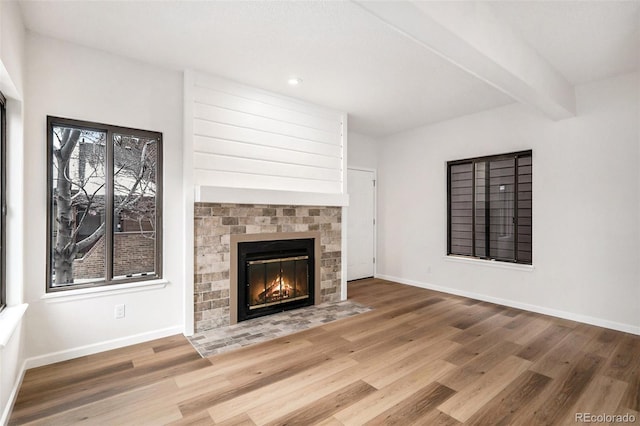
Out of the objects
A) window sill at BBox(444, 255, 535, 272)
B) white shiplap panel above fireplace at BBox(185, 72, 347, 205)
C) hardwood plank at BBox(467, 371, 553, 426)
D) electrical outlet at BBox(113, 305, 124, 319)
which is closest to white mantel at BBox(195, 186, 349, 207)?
white shiplap panel above fireplace at BBox(185, 72, 347, 205)

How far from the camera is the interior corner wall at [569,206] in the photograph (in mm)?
3500

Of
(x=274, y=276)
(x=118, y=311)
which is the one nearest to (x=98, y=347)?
(x=118, y=311)

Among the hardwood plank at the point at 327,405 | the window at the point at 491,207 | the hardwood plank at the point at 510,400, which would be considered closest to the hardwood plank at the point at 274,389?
the hardwood plank at the point at 327,405

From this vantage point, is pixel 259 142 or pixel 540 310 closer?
pixel 259 142

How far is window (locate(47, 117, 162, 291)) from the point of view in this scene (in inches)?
112

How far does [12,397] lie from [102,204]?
1.58 metres

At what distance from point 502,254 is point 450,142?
189cm

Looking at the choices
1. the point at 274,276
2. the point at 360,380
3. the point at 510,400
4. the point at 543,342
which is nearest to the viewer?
the point at 510,400

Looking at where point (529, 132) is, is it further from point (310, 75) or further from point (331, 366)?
point (331, 366)

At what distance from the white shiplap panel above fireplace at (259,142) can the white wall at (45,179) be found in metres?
0.24

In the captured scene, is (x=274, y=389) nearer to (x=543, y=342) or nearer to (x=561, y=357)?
(x=561, y=357)

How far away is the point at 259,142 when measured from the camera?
12.8 ft

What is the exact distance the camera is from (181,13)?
244cm

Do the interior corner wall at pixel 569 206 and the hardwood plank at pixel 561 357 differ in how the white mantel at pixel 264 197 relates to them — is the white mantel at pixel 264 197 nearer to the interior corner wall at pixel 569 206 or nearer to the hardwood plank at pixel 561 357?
the interior corner wall at pixel 569 206
